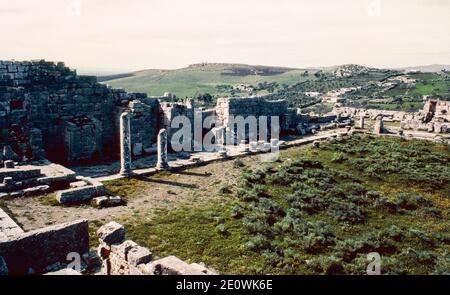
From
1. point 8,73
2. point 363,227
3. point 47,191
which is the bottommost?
point 363,227

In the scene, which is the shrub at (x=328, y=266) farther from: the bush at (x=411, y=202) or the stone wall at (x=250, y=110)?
the stone wall at (x=250, y=110)

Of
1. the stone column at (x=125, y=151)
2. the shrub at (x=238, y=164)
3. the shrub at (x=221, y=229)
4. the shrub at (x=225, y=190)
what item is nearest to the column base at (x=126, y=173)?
the stone column at (x=125, y=151)

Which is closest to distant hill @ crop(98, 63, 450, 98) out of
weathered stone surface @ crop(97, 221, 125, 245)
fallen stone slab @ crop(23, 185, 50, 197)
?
fallen stone slab @ crop(23, 185, 50, 197)

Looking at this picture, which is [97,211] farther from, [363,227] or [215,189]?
[363,227]

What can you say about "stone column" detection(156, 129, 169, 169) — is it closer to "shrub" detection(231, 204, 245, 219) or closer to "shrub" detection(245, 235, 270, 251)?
"shrub" detection(231, 204, 245, 219)
